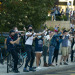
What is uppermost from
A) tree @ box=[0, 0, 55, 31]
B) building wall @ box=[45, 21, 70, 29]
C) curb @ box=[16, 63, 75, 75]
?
tree @ box=[0, 0, 55, 31]

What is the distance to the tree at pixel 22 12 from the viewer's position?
25844 millimetres

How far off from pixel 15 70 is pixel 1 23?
11.8m

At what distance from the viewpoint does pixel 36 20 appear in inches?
1081

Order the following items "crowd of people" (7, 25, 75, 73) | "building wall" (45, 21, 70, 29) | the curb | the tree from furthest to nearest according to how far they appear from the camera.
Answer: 1. "building wall" (45, 21, 70, 29)
2. the tree
3. the curb
4. "crowd of people" (7, 25, 75, 73)

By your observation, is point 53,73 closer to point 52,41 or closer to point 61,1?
point 52,41

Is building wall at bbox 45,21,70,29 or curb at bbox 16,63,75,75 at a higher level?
building wall at bbox 45,21,70,29

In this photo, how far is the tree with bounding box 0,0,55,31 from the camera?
25.8 metres

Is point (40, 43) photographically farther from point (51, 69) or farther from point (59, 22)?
point (59, 22)

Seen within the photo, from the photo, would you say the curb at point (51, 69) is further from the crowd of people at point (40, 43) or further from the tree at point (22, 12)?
the tree at point (22, 12)

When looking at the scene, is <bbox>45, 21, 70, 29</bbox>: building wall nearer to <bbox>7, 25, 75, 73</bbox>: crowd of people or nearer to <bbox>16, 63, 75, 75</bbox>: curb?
<bbox>7, 25, 75, 73</bbox>: crowd of people

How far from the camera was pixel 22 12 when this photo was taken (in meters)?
26.0

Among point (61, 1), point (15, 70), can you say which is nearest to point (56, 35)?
point (15, 70)

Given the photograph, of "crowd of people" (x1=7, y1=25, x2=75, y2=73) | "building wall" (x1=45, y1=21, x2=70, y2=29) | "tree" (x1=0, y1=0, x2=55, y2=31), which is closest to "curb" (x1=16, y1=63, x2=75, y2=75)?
"crowd of people" (x1=7, y1=25, x2=75, y2=73)

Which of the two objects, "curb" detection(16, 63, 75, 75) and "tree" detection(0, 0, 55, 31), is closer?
"curb" detection(16, 63, 75, 75)
